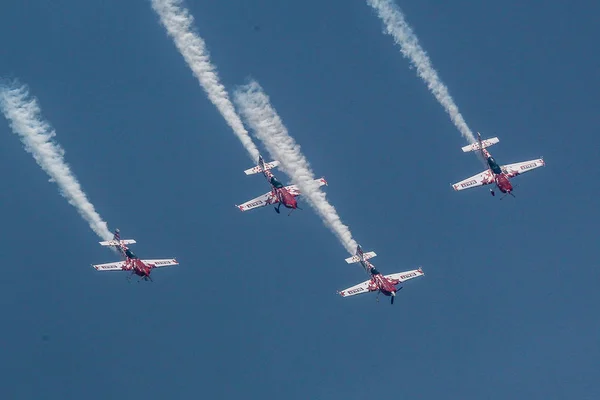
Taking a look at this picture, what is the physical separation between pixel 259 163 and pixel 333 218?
31.1ft

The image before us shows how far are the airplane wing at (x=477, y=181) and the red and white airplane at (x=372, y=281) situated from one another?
11162 millimetres

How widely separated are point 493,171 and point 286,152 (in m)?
22.4

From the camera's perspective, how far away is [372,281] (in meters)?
143

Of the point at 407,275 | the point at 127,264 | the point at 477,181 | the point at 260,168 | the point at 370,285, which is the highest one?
the point at 477,181

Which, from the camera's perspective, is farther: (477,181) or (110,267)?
(477,181)

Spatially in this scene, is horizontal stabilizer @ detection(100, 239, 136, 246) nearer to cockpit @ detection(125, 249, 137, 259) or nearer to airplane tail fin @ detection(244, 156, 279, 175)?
cockpit @ detection(125, 249, 137, 259)

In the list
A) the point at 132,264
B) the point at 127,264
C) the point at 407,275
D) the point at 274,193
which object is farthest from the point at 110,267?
the point at 407,275

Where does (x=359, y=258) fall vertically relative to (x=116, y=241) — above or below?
above

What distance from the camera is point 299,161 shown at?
141750mm

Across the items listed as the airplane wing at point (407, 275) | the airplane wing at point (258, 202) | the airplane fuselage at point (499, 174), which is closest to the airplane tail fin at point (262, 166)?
the airplane wing at point (258, 202)

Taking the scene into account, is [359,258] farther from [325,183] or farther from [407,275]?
[325,183]

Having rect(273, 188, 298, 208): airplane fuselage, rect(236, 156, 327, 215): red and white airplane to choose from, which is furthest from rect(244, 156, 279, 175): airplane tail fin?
rect(273, 188, 298, 208): airplane fuselage

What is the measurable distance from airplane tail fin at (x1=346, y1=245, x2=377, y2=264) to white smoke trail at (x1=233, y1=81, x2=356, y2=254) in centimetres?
103

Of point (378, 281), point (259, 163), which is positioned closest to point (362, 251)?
point (378, 281)
